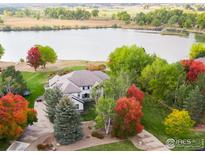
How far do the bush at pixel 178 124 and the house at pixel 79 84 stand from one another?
30.2 feet

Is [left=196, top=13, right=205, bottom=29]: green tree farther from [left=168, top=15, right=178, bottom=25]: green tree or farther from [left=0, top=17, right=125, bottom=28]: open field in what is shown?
[left=0, top=17, right=125, bottom=28]: open field

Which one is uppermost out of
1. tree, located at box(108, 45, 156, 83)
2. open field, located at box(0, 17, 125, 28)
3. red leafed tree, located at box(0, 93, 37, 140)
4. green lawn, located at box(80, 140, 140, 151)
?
tree, located at box(108, 45, 156, 83)

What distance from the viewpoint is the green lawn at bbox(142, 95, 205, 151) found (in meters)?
32.5

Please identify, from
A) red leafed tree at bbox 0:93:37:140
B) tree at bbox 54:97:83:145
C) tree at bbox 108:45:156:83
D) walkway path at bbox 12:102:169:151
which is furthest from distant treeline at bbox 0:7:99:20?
tree at bbox 54:97:83:145

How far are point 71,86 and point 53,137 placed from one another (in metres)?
7.99

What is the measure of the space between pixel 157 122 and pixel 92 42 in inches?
1828

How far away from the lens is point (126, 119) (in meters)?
31.7

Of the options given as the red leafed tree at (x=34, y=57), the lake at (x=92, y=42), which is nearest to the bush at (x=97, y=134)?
the red leafed tree at (x=34, y=57)

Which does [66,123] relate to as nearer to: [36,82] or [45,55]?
[36,82]

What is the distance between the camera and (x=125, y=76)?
37.2 m

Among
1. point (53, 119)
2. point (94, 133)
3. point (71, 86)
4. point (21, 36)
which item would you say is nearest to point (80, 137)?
point (94, 133)

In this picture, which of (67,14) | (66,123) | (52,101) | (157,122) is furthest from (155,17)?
(66,123)

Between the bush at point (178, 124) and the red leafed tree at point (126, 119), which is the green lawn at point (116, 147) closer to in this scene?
the red leafed tree at point (126, 119)

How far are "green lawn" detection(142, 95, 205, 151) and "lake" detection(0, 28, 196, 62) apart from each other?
2611 centimetres
